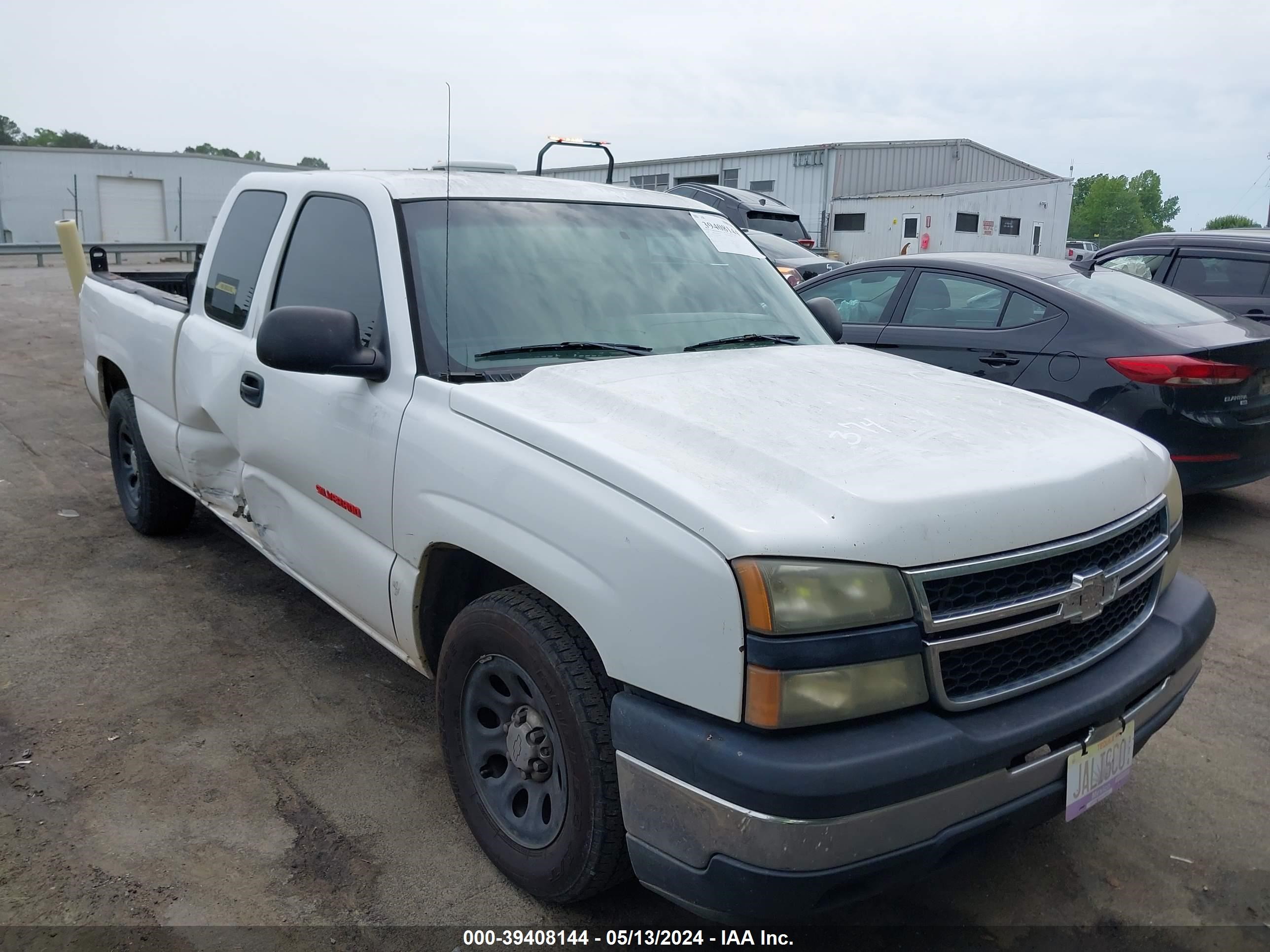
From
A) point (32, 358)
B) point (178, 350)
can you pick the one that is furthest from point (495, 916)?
point (32, 358)

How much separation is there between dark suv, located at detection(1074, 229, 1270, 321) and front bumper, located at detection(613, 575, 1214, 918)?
6.23 metres

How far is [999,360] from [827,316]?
2.29m

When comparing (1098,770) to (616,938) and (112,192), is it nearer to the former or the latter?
(616,938)

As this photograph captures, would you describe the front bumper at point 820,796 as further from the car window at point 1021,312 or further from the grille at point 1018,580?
the car window at point 1021,312

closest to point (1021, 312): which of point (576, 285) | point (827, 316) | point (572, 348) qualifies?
point (827, 316)

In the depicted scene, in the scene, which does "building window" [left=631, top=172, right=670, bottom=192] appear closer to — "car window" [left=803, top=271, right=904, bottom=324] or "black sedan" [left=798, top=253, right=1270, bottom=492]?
"car window" [left=803, top=271, right=904, bottom=324]

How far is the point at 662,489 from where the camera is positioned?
6.95 feet

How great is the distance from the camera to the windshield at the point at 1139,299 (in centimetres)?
589

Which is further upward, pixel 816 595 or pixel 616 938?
pixel 816 595

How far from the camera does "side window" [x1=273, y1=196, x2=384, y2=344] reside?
325cm

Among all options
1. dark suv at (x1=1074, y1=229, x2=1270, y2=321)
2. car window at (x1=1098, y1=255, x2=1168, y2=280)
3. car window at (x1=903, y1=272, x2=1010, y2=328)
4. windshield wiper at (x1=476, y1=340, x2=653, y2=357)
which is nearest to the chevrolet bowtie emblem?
windshield wiper at (x1=476, y1=340, x2=653, y2=357)

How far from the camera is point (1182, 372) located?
540cm

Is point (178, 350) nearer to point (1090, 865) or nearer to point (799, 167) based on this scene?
point (1090, 865)

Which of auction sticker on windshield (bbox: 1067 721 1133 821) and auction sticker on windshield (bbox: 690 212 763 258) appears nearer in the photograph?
auction sticker on windshield (bbox: 1067 721 1133 821)
